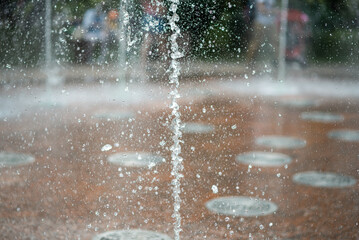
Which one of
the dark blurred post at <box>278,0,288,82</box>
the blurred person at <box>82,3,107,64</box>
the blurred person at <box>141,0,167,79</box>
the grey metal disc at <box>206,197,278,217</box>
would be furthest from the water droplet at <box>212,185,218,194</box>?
the dark blurred post at <box>278,0,288,82</box>

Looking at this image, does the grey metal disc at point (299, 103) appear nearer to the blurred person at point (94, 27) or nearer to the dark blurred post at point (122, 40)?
the dark blurred post at point (122, 40)

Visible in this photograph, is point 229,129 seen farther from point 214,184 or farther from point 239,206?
point 239,206

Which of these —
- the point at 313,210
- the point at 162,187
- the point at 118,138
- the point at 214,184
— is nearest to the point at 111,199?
the point at 162,187

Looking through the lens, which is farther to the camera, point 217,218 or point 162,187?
point 162,187

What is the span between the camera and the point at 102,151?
442 cm

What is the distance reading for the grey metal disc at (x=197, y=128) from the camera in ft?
17.0

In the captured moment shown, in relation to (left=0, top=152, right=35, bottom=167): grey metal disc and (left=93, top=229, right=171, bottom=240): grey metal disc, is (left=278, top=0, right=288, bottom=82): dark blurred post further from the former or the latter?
(left=93, top=229, right=171, bottom=240): grey metal disc

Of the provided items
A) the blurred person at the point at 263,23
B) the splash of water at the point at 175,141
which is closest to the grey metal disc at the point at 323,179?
the splash of water at the point at 175,141

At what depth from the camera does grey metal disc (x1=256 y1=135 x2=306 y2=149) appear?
476 centimetres

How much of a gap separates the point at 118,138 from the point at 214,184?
2.25m

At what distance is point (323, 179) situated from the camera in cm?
372

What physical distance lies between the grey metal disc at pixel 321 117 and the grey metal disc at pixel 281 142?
47.6 inches

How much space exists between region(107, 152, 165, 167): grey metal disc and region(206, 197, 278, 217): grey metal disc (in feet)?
2.93

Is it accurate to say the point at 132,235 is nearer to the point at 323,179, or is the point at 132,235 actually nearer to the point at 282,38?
the point at 323,179
